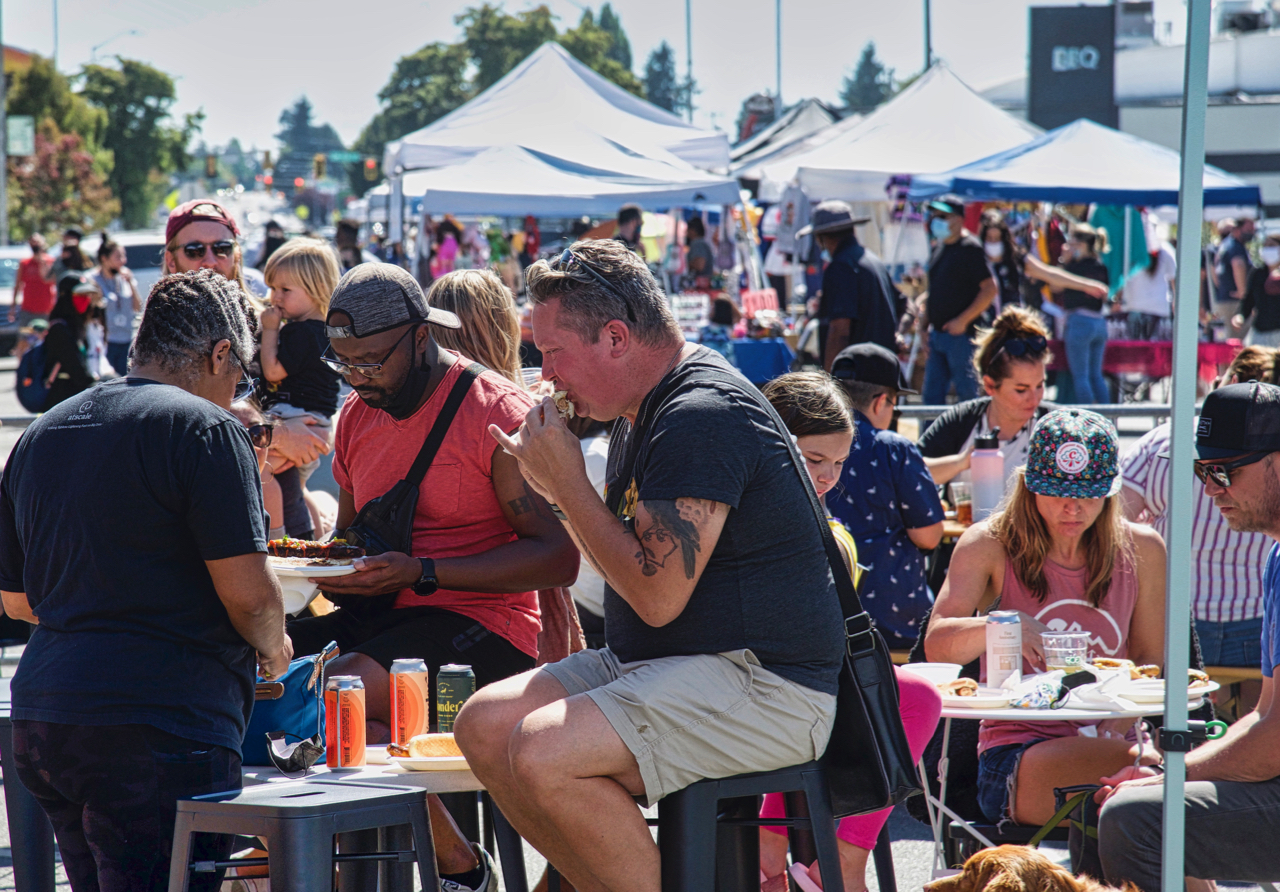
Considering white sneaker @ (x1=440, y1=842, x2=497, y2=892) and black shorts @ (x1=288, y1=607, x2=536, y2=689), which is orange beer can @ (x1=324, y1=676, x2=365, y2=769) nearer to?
black shorts @ (x1=288, y1=607, x2=536, y2=689)

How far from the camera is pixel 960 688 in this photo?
367 centimetres

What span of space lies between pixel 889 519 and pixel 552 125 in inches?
425

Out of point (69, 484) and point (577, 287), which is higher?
point (577, 287)

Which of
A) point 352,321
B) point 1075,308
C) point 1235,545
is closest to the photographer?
point 352,321

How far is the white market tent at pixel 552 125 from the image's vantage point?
14.4m

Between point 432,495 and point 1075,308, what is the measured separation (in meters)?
11.0

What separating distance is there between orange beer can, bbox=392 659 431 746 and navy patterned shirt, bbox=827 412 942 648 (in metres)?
2.43

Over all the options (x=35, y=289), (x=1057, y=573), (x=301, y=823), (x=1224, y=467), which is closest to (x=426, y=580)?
(x=301, y=823)

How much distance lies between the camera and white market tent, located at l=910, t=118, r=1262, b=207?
12.5 metres

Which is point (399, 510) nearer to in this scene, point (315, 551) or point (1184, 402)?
point (315, 551)

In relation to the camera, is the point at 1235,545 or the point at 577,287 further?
the point at 1235,545

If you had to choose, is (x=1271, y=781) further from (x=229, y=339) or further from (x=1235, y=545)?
(x=229, y=339)

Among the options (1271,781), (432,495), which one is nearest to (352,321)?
(432,495)

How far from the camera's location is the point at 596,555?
2682 millimetres
